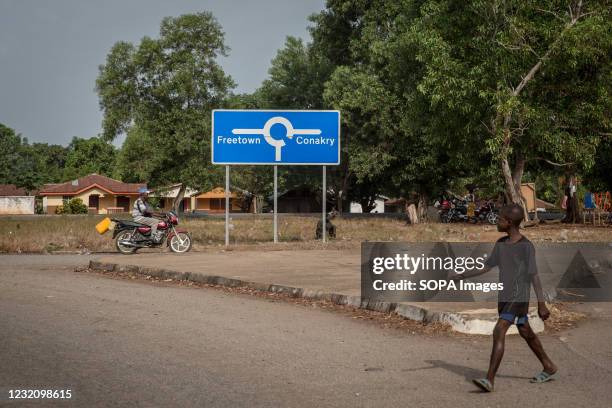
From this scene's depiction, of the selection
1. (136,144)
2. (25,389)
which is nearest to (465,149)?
(25,389)

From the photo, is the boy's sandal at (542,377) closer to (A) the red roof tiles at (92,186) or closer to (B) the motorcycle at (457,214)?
Answer: (B) the motorcycle at (457,214)

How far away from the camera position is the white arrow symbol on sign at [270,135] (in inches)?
807

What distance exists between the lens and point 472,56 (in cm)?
2545

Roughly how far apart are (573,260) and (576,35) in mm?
12560

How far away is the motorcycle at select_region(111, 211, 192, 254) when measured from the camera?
18.4 metres

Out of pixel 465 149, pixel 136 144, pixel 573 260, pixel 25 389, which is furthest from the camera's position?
pixel 136 144

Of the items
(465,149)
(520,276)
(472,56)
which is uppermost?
(472,56)

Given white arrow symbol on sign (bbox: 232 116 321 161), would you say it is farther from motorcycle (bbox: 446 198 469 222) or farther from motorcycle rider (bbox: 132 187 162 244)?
motorcycle (bbox: 446 198 469 222)

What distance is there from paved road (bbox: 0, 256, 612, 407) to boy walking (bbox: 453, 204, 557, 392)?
8.4 inches

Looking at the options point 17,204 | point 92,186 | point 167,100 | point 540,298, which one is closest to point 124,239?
point 540,298

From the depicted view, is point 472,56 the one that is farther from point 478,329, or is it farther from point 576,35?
point 478,329

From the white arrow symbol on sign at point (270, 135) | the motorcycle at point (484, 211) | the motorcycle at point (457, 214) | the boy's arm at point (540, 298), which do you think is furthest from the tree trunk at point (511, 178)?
the boy's arm at point (540, 298)

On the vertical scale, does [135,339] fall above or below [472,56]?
below

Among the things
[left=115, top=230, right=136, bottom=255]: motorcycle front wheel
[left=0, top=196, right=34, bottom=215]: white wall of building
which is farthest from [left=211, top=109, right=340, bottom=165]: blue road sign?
[left=0, top=196, right=34, bottom=215]: white wall of building
